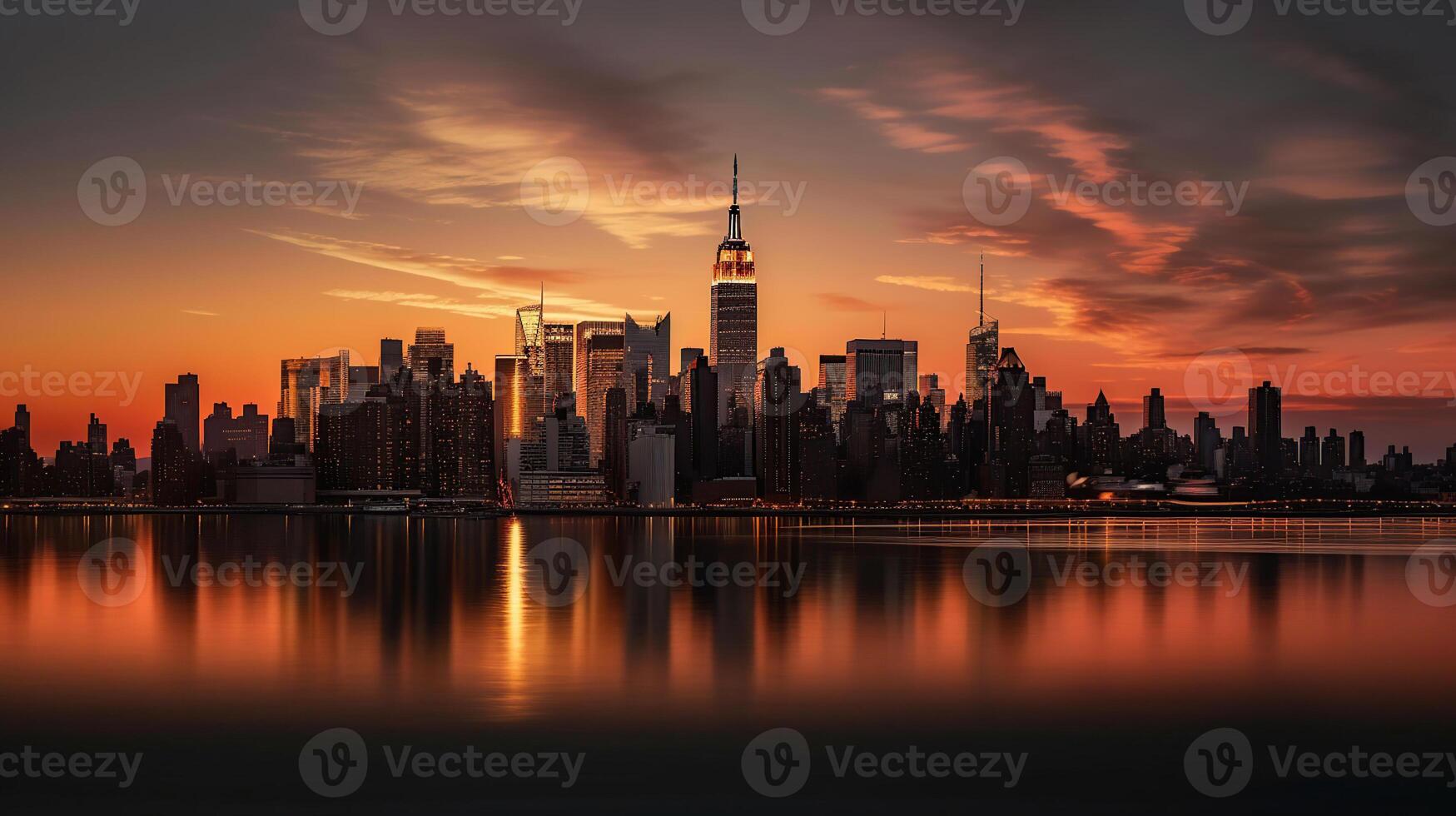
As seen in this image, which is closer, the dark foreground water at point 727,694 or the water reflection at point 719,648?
the dark foreground water at point 727,694

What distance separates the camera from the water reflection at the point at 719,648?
116 feet

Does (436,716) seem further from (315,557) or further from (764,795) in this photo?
(315,557)

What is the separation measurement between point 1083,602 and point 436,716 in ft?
122

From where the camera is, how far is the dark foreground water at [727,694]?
1026 inches

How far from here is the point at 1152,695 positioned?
36594 millimetres

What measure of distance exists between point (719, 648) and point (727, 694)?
845 cm

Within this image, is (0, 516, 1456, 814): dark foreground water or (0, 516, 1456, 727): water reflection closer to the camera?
(0, 516, 1456, 814): dark foreground water

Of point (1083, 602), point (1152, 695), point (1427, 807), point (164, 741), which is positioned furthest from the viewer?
point (1083, 602)

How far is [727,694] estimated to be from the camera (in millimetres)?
36594

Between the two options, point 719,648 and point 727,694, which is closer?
point 727,694

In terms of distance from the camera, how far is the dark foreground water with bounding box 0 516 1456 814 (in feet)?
85.5

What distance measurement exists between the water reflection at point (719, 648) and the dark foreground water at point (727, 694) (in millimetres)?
203

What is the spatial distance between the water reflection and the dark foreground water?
0.20 m

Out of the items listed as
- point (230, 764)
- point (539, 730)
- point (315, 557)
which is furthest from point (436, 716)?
point (315, 557)
